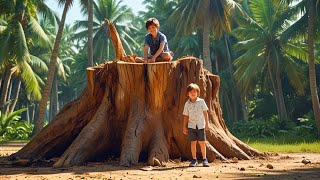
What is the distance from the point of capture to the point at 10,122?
2097cm

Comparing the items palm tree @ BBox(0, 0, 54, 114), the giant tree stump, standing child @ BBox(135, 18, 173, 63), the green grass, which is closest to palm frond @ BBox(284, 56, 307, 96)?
the green grass

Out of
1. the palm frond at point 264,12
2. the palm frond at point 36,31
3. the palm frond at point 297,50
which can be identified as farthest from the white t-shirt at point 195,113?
the palm frond at point 264,12

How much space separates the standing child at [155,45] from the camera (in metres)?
6.44

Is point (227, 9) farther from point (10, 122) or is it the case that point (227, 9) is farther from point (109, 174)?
point (109, 174)

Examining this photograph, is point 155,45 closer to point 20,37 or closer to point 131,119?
point 131,119

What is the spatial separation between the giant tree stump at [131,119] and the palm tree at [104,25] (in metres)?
28.7

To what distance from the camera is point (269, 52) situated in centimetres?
2517

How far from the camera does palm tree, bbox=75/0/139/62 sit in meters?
36.6

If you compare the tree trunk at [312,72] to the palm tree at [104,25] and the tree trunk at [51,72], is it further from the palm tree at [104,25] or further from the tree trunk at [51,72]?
the palm tree at [104,25]

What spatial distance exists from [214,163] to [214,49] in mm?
28623

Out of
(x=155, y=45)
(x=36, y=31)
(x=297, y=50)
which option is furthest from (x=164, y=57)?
(x=297, y=50)

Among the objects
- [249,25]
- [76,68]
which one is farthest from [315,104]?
[76,68]

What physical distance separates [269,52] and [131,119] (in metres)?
21.0

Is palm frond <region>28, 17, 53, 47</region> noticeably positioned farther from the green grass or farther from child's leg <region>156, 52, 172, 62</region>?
child's leg <region>156, 52, 172, 62</region>
